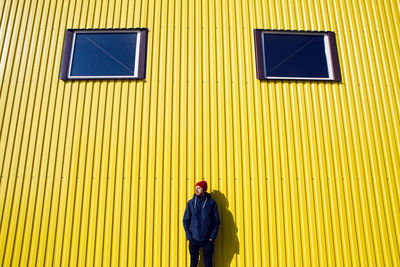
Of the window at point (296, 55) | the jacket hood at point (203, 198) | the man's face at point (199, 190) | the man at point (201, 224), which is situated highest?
the window at point (296, 55)

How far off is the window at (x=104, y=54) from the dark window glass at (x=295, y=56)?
9.08 feet

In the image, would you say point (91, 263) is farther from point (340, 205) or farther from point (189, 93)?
point (340, 205)

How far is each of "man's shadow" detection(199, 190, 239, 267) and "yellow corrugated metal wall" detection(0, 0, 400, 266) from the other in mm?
24

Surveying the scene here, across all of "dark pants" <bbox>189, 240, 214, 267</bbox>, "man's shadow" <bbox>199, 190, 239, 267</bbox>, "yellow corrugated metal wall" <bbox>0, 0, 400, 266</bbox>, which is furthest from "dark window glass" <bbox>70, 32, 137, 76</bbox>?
"dark pants" <bbox>189, 240, 214, 267</bbox>

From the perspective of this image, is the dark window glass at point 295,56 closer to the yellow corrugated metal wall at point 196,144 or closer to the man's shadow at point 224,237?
the yellow corrugated metal wall at point 196,144

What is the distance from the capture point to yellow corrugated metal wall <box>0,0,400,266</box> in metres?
4.31

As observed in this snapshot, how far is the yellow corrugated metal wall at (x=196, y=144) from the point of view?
431 cm

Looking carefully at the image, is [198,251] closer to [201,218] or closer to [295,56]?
[201,218]

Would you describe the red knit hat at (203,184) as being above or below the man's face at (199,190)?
above

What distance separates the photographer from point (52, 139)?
4730mm

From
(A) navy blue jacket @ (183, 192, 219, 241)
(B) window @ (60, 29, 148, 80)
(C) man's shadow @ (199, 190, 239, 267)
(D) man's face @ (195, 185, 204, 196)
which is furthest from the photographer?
(B) window @ (60, 29, 148, 80)

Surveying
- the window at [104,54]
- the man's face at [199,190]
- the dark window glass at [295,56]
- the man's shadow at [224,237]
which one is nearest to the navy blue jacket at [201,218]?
the man's face at [199,190]

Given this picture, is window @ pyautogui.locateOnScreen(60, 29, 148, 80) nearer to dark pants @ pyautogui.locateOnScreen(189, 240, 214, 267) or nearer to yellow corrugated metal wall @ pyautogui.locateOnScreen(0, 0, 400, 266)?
yellow corrugated metal wall @ pyautogui.locateOnScreen(0, 0, 400, 266)

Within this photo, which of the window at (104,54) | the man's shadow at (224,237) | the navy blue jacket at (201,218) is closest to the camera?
the navy blue jacket at (201,218)
